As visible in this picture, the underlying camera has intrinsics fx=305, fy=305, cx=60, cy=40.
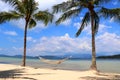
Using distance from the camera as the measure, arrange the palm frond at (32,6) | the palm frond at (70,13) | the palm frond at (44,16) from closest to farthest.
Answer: the palm frond at (70,13) < the palm frond at (32,6) < the palm frond at (44,16)

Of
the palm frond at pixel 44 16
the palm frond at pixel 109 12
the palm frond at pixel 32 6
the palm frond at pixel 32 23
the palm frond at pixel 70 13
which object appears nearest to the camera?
the palm frond at pixel 109 12

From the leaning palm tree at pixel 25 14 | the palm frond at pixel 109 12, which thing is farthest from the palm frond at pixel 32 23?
the palm frond at pixel 109 12

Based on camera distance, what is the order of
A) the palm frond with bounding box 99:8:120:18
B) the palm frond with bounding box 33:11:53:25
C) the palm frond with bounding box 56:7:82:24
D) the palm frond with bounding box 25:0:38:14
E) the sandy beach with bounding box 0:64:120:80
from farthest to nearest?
1. the palm frond with bounding box 33:11:53:25
2. the palm frond with bounding box 25:0:38:14
3. the palm frond with bounding box 56:7:82:24
4. the palm frond with bounding box 99:8:120:18
5. the sandy beach with bounding box 0:64:120:80

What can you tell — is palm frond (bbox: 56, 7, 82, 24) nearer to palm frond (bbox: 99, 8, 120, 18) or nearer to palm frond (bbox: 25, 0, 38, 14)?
palm frond (bbox: 99, 8, 120, 18)

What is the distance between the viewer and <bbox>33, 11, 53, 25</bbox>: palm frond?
24.0 metres

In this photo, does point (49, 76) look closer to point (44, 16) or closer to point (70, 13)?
point (70, 13)

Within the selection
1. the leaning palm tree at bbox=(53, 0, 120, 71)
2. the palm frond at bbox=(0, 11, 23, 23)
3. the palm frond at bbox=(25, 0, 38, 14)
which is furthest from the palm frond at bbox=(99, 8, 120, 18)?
the palm frond at bbox=(0, 11, 23, 23)

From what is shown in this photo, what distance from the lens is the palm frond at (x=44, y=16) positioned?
24.0 metres

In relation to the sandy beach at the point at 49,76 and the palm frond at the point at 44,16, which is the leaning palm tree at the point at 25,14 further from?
the sandy beach at the point at 49,76

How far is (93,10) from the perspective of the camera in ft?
68.8

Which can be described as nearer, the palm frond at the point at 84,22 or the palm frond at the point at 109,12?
the palm frond at the point at 109,12

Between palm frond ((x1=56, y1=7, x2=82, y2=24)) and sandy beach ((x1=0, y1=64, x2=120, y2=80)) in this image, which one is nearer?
sandy beach ((x1=0, y1=64, x2=120, y2=80))

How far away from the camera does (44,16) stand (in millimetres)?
24234

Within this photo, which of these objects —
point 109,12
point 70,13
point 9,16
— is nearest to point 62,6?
point 70,13
